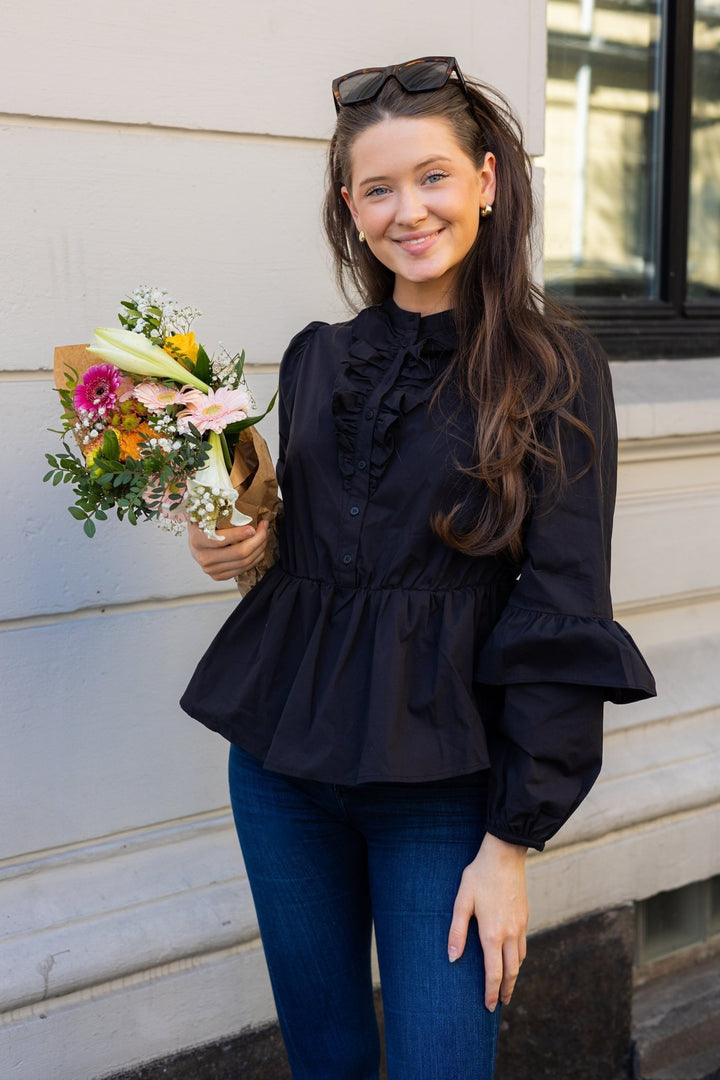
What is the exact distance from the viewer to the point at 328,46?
7.59 ft

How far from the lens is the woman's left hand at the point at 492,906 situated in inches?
58.6

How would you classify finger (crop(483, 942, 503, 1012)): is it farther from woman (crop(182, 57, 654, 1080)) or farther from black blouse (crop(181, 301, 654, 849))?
black blouse (crop(181, 301, 654, 849))

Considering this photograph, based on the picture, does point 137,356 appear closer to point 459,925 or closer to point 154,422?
point 154,422

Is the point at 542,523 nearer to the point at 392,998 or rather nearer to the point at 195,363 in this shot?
the point at 195,363

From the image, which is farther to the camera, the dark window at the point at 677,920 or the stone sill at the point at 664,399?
A: the dark window at the point at 677,920

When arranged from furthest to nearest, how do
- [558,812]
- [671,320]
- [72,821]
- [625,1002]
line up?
[671,320] < [625,1002] < [72,821] < [558,812]

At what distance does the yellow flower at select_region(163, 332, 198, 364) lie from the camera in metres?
1.48

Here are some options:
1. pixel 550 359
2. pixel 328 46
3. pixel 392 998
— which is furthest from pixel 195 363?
pixel 328 46

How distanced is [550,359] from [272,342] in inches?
38.5

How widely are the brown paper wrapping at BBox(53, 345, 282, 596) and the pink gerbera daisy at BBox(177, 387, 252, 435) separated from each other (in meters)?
0.11

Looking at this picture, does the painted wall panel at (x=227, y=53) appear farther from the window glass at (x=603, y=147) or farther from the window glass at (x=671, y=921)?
the window glass at (x=671, y=921)

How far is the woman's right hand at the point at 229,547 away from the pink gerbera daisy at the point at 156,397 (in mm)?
225

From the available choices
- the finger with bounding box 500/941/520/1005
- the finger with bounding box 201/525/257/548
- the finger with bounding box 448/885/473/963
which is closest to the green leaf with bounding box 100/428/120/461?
the finger with bounding box 201/525/257/548

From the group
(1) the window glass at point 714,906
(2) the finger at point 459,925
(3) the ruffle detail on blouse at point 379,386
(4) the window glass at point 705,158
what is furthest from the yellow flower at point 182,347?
(1) the window glass at point 714,906
